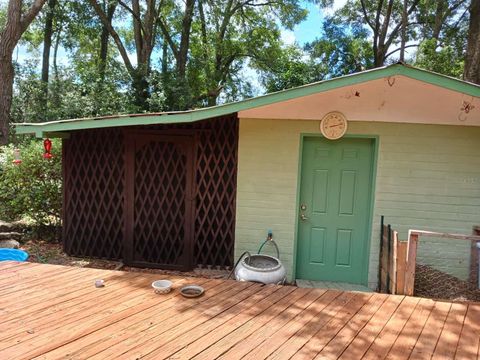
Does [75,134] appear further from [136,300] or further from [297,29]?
[297,29]

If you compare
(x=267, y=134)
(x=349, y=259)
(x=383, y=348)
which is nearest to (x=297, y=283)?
(x=349, y=259)

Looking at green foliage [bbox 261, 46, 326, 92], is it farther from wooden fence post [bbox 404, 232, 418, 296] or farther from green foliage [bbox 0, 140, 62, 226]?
wooden fence post [bbox 404, 232, 418, 296]

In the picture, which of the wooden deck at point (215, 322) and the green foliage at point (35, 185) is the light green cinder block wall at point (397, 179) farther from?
the green foliage at point (35, 185)

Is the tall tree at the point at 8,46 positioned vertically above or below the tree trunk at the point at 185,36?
below

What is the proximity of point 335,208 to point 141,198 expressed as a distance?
2502 millimetres

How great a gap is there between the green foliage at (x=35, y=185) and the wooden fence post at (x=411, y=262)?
4.97 m

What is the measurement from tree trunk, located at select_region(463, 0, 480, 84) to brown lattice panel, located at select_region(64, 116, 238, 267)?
18.4ft

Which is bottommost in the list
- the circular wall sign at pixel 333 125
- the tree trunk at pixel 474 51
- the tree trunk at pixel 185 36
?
the circular wall sign at pixel 333 125

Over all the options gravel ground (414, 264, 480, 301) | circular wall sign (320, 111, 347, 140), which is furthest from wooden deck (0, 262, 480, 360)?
circular wall sign (320, 111, 347, 140)

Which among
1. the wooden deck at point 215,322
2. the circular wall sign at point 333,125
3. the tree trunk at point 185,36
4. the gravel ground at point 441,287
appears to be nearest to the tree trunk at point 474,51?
the circular wall sign at point 333,125

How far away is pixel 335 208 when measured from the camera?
14.5 feet

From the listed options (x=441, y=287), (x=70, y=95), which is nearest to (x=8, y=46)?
(x=70, y=95)

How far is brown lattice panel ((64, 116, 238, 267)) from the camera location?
4582 mm

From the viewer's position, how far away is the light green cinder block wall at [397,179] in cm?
425
